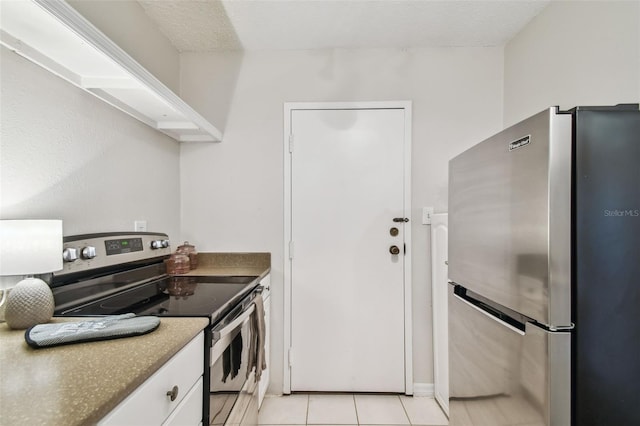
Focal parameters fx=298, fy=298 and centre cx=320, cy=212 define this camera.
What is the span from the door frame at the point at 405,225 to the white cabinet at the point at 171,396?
1.11 meters

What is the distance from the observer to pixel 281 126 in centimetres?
212

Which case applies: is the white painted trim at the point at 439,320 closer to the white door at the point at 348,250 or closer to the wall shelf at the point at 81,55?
the white door at the point at 348,250

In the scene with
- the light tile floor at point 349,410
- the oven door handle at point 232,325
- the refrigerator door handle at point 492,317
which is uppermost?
the refrigerator door handle at point 492,317

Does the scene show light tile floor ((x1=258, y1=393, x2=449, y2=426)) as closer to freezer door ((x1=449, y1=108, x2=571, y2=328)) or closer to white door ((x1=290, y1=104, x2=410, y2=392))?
white door ((x1=290, y1=104, x2=410, y2=392))

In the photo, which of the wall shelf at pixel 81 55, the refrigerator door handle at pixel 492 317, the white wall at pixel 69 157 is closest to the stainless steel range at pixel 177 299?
the white wall at pixel 69 157

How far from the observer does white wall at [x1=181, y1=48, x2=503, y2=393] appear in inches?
82.1

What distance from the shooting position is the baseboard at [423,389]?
79.6 inches

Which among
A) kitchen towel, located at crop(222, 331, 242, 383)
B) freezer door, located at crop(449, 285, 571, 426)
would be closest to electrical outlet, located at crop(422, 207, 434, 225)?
freezer door, located at crop(449, 285, 571, 426)

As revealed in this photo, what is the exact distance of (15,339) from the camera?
80 centimetres

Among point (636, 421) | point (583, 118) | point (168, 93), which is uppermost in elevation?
point (168, 93)

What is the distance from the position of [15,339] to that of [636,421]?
66.2 inches

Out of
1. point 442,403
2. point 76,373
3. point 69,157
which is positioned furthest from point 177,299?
point 442,403

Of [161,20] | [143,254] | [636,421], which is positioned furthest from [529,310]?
[161,20]

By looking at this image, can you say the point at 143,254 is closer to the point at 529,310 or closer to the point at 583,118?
the point at 529,310
